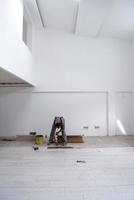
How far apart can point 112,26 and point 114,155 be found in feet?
14.0

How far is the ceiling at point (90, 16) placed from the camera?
524 centimetres

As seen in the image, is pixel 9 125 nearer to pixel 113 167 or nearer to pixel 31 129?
pixel 31 129

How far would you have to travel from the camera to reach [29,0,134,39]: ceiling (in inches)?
206

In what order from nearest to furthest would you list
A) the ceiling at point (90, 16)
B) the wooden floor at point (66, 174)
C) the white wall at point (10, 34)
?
the wooden floor at point (66, 174) < the white wall at point (10, 34) < the ceiling at point (90, 16)

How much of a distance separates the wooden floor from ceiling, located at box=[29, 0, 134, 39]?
156 inches

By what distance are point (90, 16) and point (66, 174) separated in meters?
4.67

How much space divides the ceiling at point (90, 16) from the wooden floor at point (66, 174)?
3951 millimetres

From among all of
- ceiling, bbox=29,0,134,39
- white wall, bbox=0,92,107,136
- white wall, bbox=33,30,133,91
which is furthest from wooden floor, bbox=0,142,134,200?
ceiling, bbox=29,0,134,39

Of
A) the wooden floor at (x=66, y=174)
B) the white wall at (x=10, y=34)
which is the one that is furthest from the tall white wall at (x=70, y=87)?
the white wall at (x=10, y=34)

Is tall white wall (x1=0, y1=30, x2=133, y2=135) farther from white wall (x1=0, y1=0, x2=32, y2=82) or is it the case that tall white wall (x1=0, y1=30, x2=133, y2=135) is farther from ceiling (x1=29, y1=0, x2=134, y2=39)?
white wall (x1=0, y1=0, x2=32, y2=82)

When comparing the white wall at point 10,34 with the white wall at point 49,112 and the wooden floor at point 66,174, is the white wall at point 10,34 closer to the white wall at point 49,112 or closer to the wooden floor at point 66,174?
the wooden floor at point 66,174

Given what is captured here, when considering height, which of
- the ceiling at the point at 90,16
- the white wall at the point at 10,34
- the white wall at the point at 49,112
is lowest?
the white wall at the point at 49,112

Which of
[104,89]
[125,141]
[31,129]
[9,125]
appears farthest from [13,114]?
[125,141]

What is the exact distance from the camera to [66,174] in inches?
148
